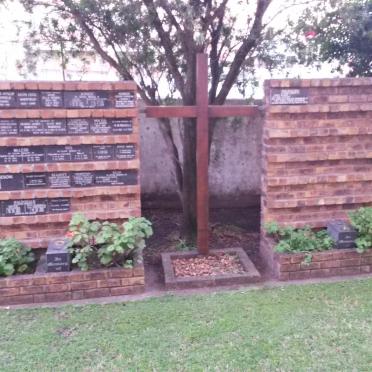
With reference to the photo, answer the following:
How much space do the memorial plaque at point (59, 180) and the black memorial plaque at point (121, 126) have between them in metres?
0.60

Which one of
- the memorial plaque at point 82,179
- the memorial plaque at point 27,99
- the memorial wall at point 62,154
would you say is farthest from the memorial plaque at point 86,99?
the memorial plaque at point 82,179

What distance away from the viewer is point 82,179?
409 cm

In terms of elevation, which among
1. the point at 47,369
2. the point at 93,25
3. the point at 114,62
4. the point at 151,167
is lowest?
the point at 47,369

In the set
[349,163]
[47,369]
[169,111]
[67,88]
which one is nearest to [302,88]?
[349,163]

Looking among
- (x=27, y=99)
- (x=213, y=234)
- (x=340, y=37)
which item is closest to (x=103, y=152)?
(x=27, y=99)

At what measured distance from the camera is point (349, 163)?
4504 mm

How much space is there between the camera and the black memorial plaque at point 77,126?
3979mm

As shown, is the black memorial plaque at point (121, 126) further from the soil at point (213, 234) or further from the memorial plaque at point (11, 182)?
the soil at point (213, 234)

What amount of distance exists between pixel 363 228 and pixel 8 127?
341 centimetres

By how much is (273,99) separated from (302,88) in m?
0.31

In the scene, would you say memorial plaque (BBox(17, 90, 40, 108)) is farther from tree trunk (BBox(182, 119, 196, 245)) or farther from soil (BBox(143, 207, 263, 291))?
soil (BBox(143, 207, 263, 291))

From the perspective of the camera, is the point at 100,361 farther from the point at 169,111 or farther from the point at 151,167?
the point at 151,167

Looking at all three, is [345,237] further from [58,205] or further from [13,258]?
[13,258]

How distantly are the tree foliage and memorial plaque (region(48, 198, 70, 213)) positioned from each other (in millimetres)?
3148
